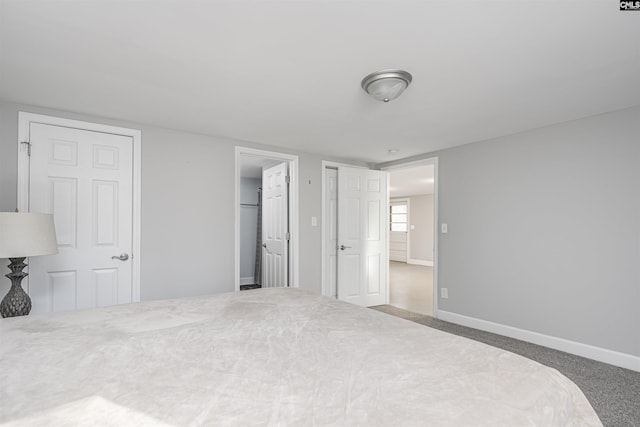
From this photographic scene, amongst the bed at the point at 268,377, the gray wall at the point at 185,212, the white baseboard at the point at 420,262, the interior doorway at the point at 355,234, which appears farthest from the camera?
the white baseboard at the point at 420,262

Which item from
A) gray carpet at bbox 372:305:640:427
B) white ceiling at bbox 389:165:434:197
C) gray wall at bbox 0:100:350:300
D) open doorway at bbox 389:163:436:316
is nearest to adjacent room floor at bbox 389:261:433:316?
open doorway at bbox 389:163:436:316

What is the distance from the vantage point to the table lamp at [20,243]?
206cm

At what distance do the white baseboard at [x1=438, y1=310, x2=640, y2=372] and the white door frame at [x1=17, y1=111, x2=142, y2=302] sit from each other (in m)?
3.68

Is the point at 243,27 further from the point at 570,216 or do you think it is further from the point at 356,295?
the point at 356,295

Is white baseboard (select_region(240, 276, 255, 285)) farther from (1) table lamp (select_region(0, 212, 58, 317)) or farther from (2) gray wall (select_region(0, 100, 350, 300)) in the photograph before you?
(1) table lamp (select_region(0, 212, 58, 317))

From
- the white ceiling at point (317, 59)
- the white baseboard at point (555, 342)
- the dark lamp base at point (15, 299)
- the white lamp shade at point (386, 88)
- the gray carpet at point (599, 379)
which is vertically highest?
the white ceiling at point (317, 59)

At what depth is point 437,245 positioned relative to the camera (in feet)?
13.8

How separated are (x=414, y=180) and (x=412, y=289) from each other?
2626mm

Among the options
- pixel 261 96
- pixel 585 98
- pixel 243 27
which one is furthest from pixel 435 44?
pixel 585 98

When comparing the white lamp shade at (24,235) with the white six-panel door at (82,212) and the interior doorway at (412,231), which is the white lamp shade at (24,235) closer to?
the white six-panel door at (82,212)

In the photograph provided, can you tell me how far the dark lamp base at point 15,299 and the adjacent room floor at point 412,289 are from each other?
418 cm

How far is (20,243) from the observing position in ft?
6.85

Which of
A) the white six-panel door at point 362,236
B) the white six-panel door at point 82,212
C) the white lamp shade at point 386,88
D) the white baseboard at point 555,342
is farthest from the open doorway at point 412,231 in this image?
the white six-panel door at point 82,212

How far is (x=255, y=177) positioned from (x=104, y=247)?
344 centimetres
